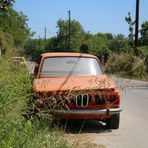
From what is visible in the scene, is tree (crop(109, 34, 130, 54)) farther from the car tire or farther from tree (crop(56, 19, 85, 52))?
the car tire

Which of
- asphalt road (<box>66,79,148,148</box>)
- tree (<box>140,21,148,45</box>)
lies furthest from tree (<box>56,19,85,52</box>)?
asphalt road (<box>66,79,148,148</box>)

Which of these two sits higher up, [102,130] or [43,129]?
[43,129]

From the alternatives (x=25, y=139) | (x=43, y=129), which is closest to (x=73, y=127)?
(x=43, y=129)

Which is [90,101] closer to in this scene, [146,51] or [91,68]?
[91,68]

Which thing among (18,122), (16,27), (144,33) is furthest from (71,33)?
(18,122)

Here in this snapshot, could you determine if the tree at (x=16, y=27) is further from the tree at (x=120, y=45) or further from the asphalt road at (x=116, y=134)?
the asphalt road at (x=116, y=134)

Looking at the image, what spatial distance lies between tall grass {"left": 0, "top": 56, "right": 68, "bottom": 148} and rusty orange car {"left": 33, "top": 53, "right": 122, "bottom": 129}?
32.3 inches

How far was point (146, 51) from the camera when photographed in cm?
4391

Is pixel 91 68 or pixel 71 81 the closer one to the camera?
pixel 71 81

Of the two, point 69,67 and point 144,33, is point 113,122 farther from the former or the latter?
point 144,33

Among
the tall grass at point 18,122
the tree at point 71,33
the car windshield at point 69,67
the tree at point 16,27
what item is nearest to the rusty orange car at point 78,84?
the car windshield at point 69,67

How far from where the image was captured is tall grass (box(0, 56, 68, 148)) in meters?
5.25

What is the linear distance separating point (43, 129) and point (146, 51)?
3778cm

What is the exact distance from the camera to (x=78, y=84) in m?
9.63
